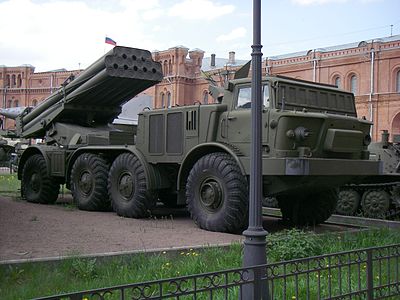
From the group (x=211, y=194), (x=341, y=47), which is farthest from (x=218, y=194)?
(x=341, y=47)

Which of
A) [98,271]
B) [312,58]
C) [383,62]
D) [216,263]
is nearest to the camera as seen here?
[98,271]

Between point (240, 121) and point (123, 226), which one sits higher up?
point (240, 121)

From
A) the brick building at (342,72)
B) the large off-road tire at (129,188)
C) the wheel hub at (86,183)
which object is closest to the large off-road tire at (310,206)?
the large off-road tire at (129,188)

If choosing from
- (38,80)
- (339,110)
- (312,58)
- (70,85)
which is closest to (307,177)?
(339,110)

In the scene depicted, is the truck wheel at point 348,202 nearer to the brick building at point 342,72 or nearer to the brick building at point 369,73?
the brick building at point 342,72

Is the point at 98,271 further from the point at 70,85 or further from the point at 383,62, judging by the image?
the point at 383,62

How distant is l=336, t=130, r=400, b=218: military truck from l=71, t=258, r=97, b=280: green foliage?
8.80m

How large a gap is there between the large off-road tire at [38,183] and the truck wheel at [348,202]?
6870 millimetres

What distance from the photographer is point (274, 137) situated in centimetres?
860

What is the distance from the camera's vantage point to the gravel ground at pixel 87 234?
7258mm

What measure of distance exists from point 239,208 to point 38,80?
6661cm

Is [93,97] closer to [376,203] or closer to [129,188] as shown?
[129,188]

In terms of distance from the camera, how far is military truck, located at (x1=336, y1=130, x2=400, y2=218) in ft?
44.6

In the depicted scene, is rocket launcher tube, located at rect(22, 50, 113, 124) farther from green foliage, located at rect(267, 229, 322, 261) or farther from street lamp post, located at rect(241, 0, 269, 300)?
street lamp post, located at rect(241, 0, 269, 300)
